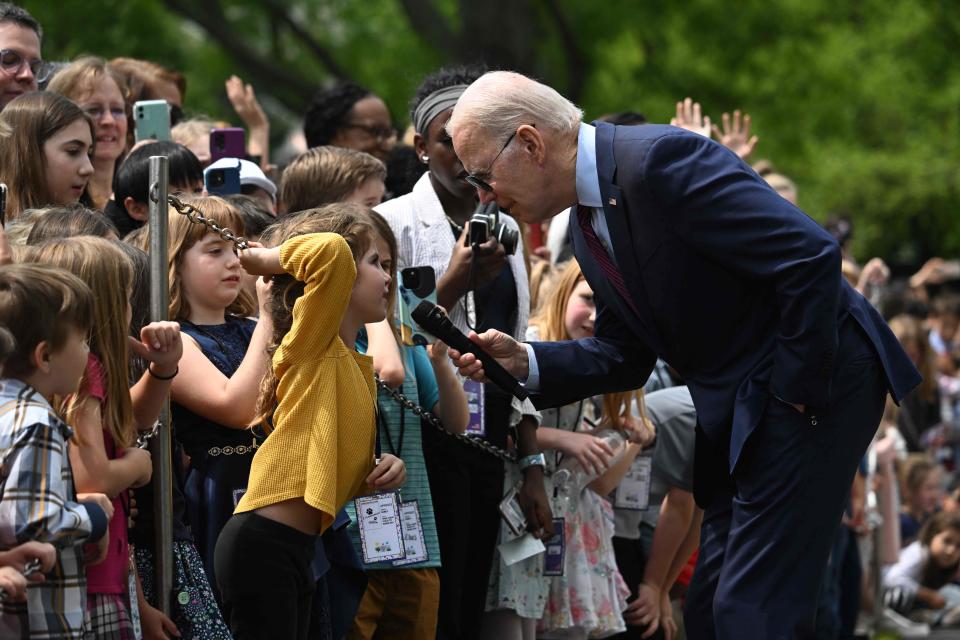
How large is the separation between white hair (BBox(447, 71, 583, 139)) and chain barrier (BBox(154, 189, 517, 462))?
778 mm

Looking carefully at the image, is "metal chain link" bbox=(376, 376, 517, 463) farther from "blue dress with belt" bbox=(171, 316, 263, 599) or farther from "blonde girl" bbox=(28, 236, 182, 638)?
"blonde girl" bbox=(28, 236, 182, 638)

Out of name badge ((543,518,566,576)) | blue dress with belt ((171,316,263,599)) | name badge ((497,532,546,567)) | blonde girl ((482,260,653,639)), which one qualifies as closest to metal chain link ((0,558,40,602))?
blue dress with belt ((171,316,263,599))

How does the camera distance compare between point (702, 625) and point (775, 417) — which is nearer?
point (775, 417)

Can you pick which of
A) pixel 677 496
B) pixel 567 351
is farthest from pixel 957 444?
pixel 567 351

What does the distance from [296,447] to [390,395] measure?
0.77 meters

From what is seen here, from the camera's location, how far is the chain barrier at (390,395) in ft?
14.0

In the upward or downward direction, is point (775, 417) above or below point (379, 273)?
below

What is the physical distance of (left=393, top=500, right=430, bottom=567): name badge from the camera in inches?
195

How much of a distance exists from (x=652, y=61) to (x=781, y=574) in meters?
16.2

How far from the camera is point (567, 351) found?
475 centimetres

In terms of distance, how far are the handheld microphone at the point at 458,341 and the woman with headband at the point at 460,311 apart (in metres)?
0.70

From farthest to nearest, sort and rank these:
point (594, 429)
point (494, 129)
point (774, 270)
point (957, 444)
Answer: point (957, 444) → point (594, 429) → point (494, 129) → point (774, 270)

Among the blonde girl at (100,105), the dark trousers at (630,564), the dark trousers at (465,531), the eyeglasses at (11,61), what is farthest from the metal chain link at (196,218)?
the dark trousers at (630,564)

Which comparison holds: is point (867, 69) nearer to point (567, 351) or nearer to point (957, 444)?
point (957, 444)
